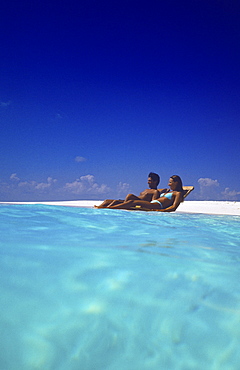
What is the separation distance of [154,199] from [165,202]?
443mm

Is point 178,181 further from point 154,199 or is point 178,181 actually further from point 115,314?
point 115,314

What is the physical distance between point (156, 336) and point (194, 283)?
551 millimetres

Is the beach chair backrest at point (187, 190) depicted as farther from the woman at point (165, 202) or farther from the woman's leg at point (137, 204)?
the woman's leg at point (137, 204)

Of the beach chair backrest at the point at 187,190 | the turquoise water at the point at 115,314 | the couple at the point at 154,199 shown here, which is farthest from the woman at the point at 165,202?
the turquoise water at the point at 115,314

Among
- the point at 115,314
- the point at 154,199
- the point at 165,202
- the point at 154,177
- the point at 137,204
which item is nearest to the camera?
the point at 115,314

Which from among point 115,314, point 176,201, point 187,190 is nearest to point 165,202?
point 176,201

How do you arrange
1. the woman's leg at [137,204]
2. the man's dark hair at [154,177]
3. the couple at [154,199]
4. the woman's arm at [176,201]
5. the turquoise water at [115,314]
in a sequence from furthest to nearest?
the man's dark hair at [154,177] → the woman's arm at [176,201] → the couple at [154,199] → the woman's leg at [137,204] → the turquoise water at [115,314]

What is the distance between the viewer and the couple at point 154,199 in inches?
364

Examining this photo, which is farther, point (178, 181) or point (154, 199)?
point (178, 181)

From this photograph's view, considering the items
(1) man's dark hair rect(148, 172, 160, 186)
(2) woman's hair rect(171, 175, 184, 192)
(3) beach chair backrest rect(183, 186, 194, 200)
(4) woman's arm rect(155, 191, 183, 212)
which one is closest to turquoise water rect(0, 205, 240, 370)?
(4) woman's arm rect(155, 191, 183, 212)

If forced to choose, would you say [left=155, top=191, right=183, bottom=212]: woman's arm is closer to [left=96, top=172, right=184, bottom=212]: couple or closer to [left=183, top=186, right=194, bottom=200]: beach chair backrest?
[left=96, top=172, right=184, bottom=212]: couple

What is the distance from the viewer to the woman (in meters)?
9.11

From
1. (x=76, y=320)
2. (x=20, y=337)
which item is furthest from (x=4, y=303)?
(x=76, y=320)

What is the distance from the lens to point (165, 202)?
32.0ft
